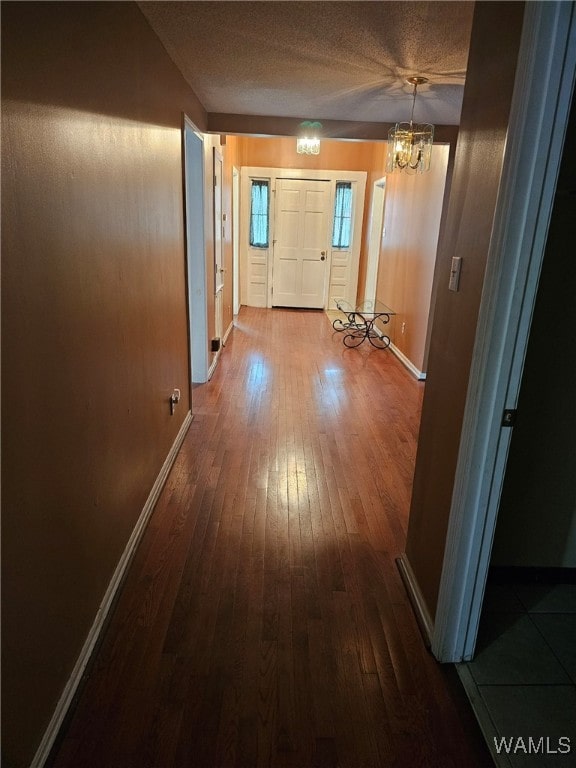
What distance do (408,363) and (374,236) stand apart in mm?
3266

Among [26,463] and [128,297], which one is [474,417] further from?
[128,297]

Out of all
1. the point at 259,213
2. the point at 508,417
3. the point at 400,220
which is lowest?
the point at 508,417

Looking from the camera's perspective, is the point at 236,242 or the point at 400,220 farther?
the point at 236,242

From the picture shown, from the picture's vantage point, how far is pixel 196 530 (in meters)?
2.34

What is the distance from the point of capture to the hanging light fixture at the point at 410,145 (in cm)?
341

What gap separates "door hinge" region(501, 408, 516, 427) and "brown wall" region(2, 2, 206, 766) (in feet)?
4.16

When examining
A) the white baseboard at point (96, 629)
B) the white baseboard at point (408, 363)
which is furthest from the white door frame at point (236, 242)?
the white baseboard at point (96, 629)

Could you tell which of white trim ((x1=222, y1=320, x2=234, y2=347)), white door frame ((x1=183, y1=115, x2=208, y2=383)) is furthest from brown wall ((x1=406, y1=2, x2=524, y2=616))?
white trim ((x1=222, y1=320, x2=234, y2=347))

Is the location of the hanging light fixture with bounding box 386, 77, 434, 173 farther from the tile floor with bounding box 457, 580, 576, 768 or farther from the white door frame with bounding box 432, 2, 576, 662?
the tile floor with bounding box 457, 580, 576, 768

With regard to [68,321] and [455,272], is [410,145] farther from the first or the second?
[68,321]

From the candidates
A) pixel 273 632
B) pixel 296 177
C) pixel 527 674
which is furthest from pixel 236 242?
pixel 527 674

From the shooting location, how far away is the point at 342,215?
807 cm

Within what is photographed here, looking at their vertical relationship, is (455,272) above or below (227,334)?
above

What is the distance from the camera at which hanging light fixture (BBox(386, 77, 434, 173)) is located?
3.41 metres
